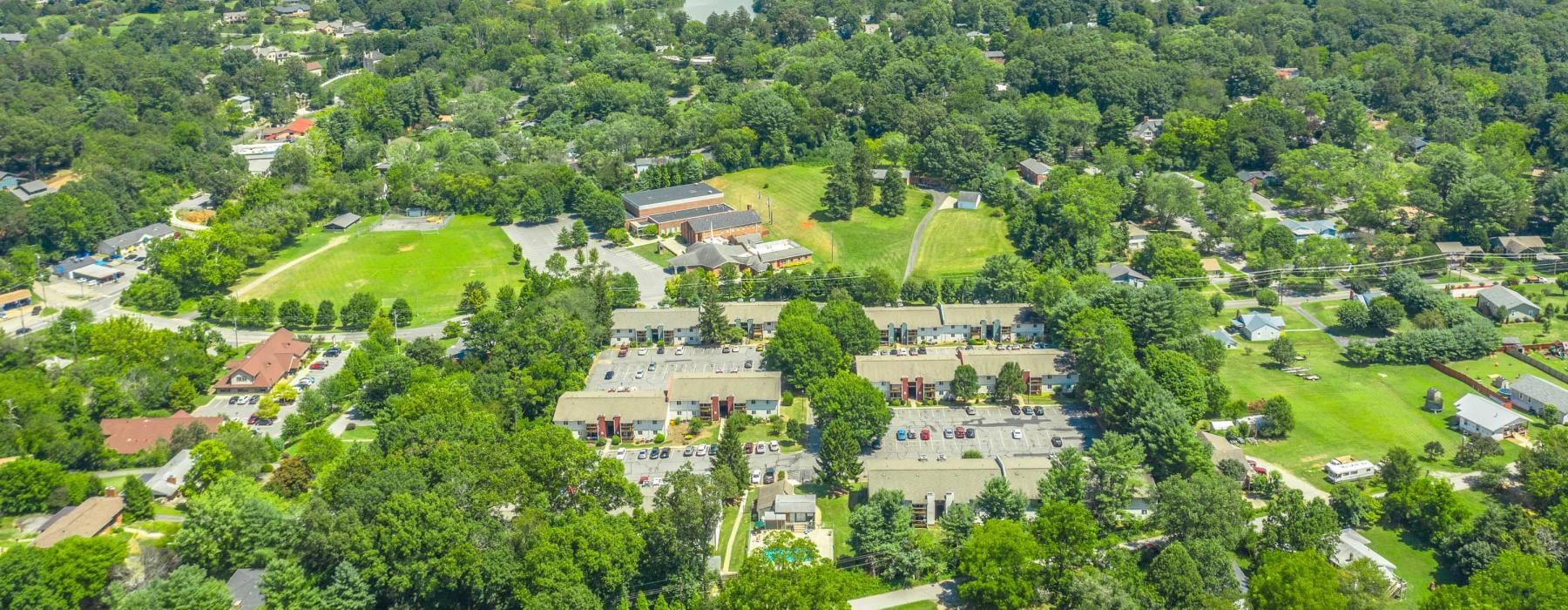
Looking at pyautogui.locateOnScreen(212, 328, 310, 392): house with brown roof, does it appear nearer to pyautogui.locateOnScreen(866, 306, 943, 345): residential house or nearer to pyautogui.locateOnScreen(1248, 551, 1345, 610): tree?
pyautogui.locateOnScreen(866, 306, 943, 345): residential house

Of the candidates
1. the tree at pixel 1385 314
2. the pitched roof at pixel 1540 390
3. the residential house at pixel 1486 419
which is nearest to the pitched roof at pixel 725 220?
the tree at pixel 1385 314

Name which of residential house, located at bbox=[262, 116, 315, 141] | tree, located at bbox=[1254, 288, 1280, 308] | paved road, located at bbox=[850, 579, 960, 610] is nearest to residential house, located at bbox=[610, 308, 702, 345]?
paved road, located at bbox=[850, 579, 960, 610]

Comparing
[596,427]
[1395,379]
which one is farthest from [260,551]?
[1395,379]

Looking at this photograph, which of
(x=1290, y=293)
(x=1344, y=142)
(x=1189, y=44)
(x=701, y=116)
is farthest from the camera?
(x=1189, y=44)

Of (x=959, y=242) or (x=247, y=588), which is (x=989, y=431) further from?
(x=247, y=588)

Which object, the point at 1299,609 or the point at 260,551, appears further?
the point at 260,551

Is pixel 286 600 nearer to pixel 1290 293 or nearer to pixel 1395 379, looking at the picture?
pixel 1395 379
